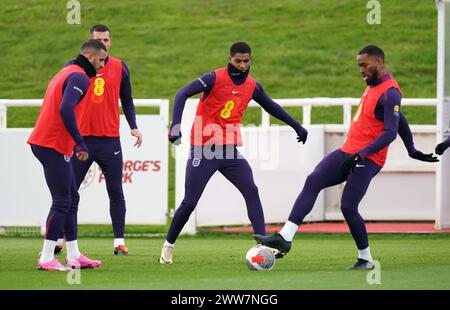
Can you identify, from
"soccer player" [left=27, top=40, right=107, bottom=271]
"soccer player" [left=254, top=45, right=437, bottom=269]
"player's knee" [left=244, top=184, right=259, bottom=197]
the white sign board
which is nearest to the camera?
"soccer player" [left=27, top=40, right=107, bottom=271]

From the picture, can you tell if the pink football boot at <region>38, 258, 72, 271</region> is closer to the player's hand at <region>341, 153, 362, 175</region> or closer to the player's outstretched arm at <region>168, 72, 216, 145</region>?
the player's outstretched arm at <region>168, 72, 216, 145</region>

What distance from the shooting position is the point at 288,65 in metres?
31.0

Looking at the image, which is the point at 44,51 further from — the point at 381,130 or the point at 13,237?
the point at 381,130

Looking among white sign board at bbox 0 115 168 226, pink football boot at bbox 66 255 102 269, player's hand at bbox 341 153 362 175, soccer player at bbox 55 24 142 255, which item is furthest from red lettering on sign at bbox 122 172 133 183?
player's hand at bbox 341 153 362 175

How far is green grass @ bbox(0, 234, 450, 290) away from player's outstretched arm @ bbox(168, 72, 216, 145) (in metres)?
1.29

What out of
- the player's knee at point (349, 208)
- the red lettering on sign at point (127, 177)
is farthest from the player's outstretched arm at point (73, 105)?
the red lettering on sign at point (127, 177)

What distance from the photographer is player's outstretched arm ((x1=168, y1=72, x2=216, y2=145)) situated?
12219 mm

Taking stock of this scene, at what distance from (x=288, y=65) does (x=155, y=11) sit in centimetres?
522

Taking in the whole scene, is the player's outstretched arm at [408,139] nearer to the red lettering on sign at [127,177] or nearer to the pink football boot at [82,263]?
the pink football boot at [82,263]

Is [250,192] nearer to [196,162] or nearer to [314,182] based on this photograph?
[196,162]

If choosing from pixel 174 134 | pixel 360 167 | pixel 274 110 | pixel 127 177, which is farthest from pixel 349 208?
pixel 127 177

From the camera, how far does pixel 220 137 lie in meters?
12.8

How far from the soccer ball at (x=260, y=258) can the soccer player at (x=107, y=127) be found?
233 cm
